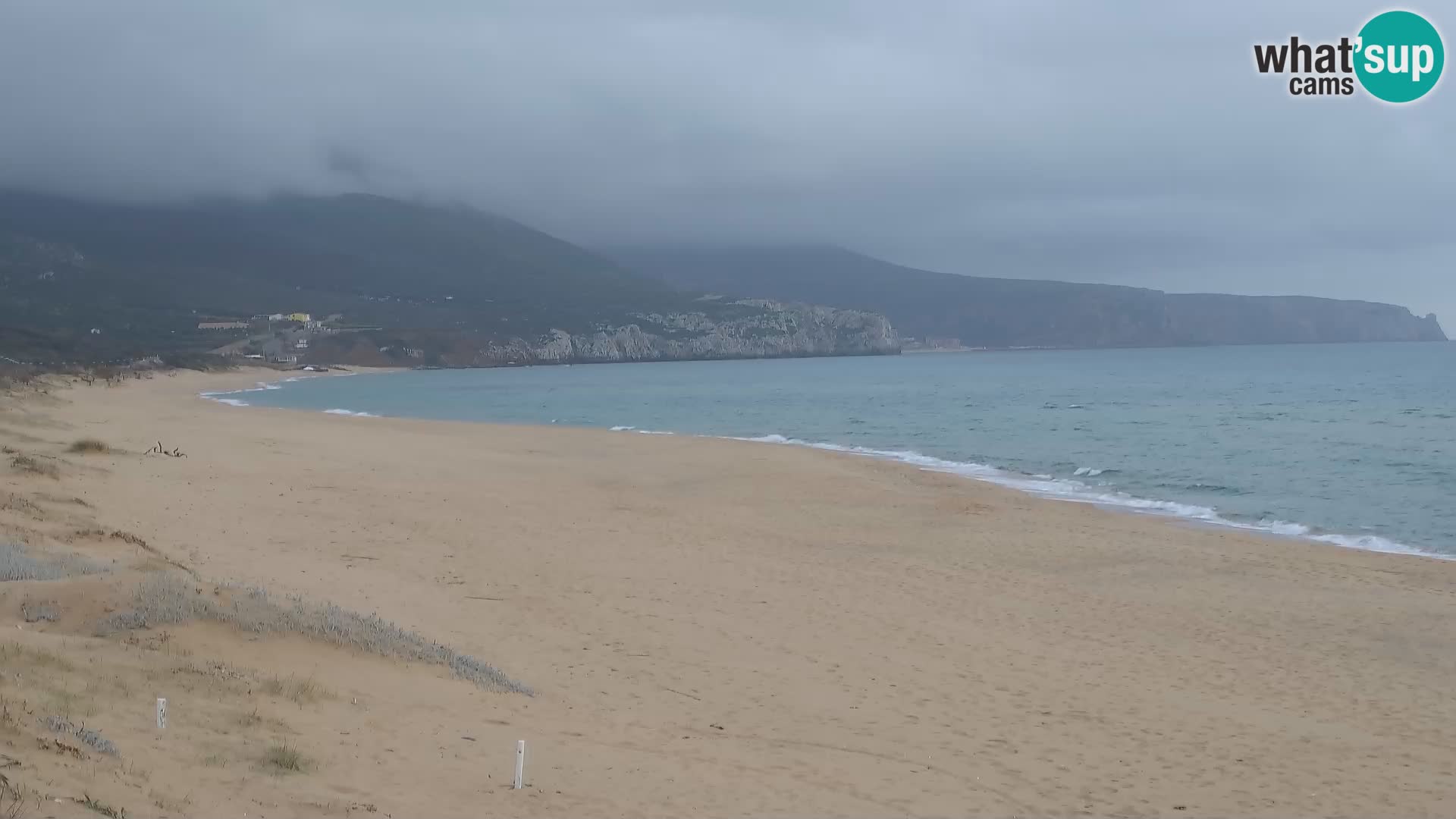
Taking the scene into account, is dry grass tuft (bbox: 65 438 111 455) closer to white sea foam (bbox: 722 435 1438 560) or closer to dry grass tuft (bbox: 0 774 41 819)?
dry grass tuft (bbox: 0 774 41 819)

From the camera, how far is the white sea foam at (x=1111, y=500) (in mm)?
18297

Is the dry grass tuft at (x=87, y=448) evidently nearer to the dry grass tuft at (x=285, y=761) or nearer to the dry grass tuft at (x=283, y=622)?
the dry grass tuft at (x=283, y=622)

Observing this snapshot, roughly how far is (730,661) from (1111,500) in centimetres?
1582

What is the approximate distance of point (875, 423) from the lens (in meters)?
47.7

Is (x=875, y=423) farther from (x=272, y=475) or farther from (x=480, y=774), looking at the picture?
(x=480, y=774)

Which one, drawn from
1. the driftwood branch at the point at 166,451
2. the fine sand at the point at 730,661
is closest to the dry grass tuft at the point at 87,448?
the fine sand at the point at 730,661

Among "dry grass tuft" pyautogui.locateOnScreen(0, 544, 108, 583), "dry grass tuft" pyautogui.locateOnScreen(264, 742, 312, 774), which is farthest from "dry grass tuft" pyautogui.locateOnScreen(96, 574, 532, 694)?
"dry grass tuft" pyautogui.locateOnScreen(264, 742, 312, 774)

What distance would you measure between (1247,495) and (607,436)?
2277 cm

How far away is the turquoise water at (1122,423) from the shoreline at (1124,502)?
10cm

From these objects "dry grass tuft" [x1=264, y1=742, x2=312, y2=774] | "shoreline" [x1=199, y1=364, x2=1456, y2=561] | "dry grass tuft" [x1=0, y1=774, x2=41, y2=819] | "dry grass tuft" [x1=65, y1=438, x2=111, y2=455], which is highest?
"dry grass tuft" [x1=65, y1=438, x2=111, y2=455]

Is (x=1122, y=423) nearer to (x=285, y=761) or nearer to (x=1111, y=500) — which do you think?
(x=1111, y=500)

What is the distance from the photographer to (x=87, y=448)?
21.9 meters

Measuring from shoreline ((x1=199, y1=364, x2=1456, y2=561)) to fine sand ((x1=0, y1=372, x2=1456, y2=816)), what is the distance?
1.10 m

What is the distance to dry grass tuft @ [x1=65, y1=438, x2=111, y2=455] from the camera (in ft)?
70.9
